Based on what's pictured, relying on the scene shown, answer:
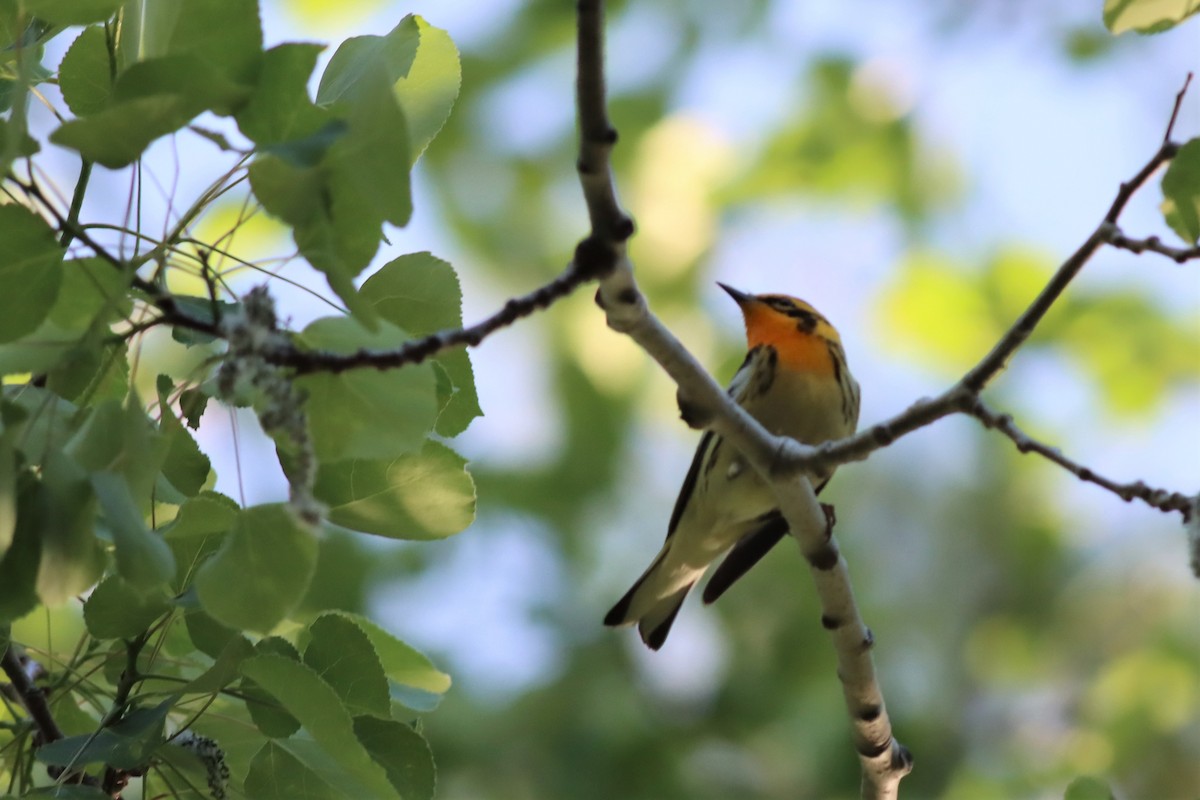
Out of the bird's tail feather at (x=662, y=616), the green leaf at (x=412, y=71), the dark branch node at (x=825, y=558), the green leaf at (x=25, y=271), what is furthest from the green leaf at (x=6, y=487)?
the bird's tail feather at (x=662, y=616)

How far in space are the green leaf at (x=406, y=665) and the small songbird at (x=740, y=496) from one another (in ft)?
5.51

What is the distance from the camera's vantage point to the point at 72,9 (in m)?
1.40

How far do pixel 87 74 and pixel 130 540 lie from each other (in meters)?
0.69

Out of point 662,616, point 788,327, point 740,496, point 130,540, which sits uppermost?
point 788,327

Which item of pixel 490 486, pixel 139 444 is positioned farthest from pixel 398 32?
pixel 490 486

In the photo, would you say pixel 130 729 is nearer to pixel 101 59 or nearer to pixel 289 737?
pixel 289 737

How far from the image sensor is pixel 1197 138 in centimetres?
149

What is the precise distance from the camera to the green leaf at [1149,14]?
1613 millimetres

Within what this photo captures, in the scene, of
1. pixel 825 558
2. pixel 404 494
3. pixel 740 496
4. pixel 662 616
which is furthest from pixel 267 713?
pixel 662 616

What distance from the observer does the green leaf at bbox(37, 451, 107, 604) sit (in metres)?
1.30

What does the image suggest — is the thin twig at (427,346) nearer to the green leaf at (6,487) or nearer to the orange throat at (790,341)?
the green leaf at (6,487)

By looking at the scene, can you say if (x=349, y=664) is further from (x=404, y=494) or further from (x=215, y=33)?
(x=215, y=33)

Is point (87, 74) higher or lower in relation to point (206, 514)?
higher

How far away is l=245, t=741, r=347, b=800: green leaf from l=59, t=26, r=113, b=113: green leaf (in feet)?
2.93
